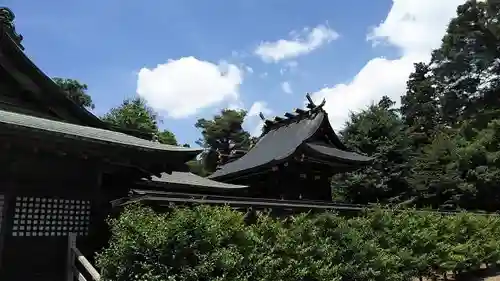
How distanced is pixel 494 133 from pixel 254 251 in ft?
86.1

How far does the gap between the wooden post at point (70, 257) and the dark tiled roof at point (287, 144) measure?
479 inches

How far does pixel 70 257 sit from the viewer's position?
21.7 feet

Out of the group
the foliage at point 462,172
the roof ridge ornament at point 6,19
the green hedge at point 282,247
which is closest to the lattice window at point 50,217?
the green hedge at point 282,247

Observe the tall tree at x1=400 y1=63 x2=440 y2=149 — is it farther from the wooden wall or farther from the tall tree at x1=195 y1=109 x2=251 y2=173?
the wooden wall

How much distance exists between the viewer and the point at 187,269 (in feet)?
18.8

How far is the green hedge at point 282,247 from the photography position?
5.80 metres

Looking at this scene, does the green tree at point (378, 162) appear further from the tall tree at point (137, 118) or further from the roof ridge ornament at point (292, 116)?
the tall tree at point (137, 118)

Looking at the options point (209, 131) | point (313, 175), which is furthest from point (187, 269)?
point (209, 131)

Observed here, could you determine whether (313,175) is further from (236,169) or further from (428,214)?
(428,214)

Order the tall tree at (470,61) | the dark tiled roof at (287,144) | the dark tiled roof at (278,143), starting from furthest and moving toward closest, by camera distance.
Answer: the tall tree at (470,61) < the dark tiled roof at (278,143) < the dark tiled roof at (287,144)

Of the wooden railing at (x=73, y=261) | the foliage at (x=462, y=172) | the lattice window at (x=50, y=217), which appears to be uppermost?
the foliage at (x=462, y=172)

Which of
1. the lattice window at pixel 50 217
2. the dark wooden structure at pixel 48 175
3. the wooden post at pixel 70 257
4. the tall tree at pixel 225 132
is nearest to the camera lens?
the dark wooden structure at pixel 48 175

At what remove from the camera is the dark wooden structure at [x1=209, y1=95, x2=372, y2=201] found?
18.6 meters

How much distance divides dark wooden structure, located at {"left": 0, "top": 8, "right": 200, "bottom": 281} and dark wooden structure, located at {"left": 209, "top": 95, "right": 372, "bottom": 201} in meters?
11.1
